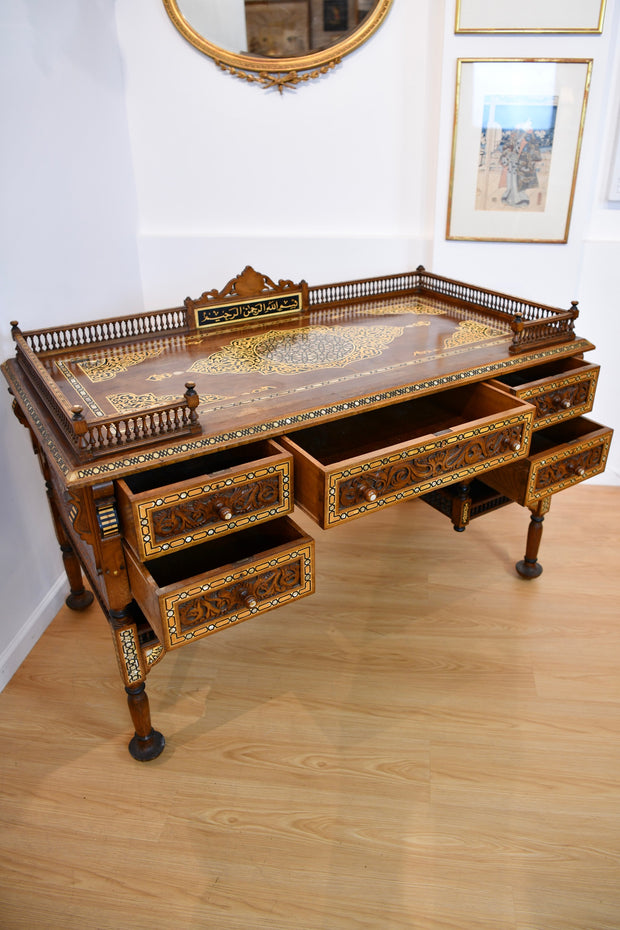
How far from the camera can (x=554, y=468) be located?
2.28m

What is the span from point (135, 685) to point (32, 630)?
0.74m

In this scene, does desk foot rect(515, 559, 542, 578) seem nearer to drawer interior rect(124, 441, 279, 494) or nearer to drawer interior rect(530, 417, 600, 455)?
drawer interior rect(530, 417, 600, 455)

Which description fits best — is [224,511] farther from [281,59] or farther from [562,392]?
[281,59]

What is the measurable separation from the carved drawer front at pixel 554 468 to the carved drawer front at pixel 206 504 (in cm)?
93

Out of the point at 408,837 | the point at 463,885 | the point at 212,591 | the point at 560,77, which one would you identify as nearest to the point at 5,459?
the point at 212,591

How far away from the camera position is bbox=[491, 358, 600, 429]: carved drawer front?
212 cm

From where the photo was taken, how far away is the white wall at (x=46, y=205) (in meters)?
2.14

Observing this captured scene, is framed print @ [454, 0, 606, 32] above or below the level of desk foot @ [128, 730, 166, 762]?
above

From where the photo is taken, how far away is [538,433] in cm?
266

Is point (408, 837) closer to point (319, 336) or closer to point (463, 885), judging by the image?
point (463, 885)

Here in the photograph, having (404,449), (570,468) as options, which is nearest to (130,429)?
(404,449)

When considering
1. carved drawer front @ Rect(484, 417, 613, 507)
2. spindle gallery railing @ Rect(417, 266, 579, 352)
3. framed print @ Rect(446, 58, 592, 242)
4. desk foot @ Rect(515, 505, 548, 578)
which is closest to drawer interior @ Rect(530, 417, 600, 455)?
carved drawer front @ Rect(484, 417, 613, 507)

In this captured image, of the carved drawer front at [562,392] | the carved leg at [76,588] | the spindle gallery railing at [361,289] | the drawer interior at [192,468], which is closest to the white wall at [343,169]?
the spindle gallery railing at [361,289]

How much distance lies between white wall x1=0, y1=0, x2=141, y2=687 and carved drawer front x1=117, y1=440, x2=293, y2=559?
0.90 metres
